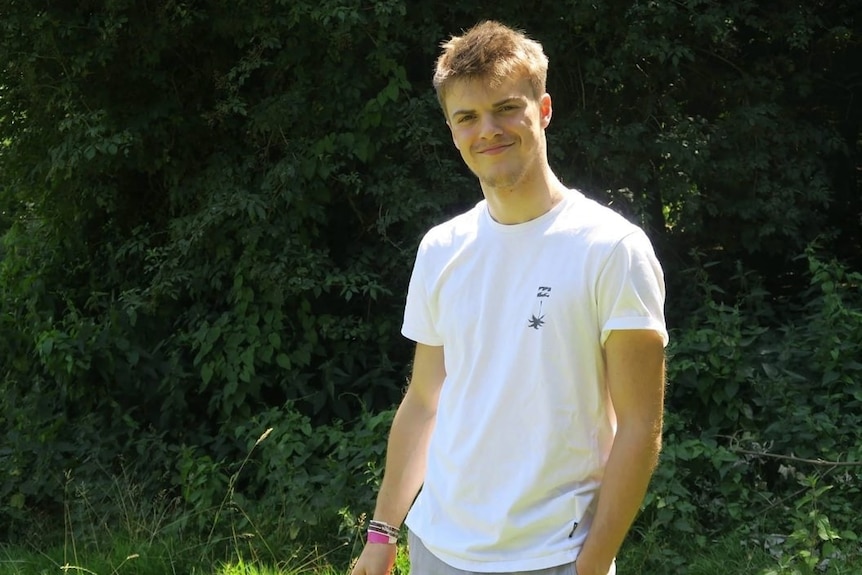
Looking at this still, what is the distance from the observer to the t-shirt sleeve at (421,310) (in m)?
2.23

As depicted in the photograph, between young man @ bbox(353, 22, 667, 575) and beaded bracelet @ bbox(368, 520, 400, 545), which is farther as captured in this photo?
beaded bracelet @ bbox(368, 520, 400, 545)

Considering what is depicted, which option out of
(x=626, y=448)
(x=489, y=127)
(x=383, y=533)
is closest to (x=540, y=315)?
(x=626, y=448)

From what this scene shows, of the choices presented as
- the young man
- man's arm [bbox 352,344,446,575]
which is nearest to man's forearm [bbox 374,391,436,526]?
man's arm [bbox 352,344,446,575]

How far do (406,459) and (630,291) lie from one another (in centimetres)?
79

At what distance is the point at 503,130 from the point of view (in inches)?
78.7

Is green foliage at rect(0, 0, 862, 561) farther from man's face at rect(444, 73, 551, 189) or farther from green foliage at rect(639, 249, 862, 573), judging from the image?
man's face at rect(444, 73, 551, 189)

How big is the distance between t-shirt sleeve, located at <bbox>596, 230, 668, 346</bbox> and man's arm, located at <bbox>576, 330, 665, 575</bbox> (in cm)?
3

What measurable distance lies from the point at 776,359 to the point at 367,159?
2.59 meters

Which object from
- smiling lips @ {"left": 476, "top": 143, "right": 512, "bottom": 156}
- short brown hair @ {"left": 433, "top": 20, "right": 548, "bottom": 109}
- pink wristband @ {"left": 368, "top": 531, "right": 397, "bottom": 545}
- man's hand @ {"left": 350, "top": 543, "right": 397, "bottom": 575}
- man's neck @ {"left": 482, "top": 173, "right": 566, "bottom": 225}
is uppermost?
short brown hair @ {"left": 433, "top": 20, "right": 548, "bottom": 109}

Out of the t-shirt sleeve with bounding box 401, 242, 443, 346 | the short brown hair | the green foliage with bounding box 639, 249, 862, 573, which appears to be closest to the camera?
the short brown hair

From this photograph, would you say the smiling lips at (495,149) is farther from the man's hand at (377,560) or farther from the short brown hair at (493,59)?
the man's hand at (377,560)

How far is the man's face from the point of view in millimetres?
2006

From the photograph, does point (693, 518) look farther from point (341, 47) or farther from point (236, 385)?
point (341, 47)

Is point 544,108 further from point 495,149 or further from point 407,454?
point 407,454
